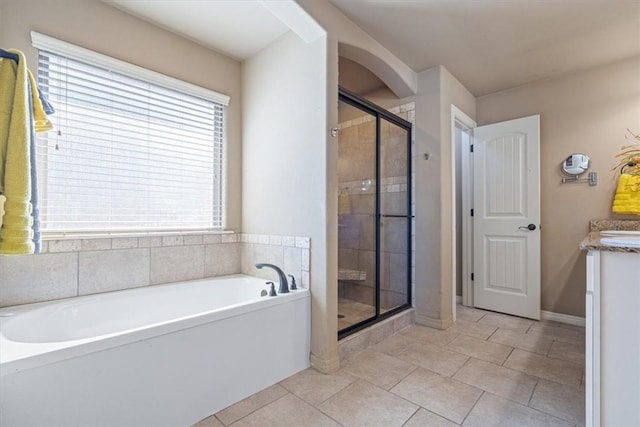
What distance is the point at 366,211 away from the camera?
2.85 m

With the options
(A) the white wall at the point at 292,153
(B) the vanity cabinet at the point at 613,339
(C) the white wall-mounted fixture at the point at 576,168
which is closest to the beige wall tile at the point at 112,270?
(A) the white wall at the point at 292,153

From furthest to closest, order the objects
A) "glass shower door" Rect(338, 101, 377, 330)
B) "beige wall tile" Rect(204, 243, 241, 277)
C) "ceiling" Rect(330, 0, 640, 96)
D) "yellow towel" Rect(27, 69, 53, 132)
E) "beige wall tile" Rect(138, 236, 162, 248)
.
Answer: "glass shower door" Rect(338, 101, 377, 330)
"beige wall tile" Rect(204, 243, 241, 277)
"beige wall tile" Rect(138, 236, 162, 248)
"ceiling" Rect(330, 0, 640, 96)
"yellow towel" Rect(27, 69, 53, 132)

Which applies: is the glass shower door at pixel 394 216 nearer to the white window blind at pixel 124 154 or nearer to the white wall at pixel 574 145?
the white wall at pixel 574 145

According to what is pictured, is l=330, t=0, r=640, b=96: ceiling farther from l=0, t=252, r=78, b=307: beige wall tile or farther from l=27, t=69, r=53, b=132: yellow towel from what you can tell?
l=0, t=252, r=78, b=307: beige wall tile

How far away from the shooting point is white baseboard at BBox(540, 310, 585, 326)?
9.61 feet

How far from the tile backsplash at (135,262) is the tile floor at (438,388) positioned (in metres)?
0.72

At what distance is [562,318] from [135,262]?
155 inches

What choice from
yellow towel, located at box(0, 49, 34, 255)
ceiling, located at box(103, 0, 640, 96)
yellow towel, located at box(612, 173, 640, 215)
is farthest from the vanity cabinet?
yellow towel, located at box(0, 49, 34, 255)

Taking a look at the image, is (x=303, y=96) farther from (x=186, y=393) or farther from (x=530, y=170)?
(x=530, y=170)

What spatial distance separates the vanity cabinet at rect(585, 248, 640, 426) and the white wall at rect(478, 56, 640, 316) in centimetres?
211

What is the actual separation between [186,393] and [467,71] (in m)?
3.47

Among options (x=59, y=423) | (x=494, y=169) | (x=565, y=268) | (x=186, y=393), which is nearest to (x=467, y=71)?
(x=494, y=169)

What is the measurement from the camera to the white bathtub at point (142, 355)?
3.80ft

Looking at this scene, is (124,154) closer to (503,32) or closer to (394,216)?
(394,216)
